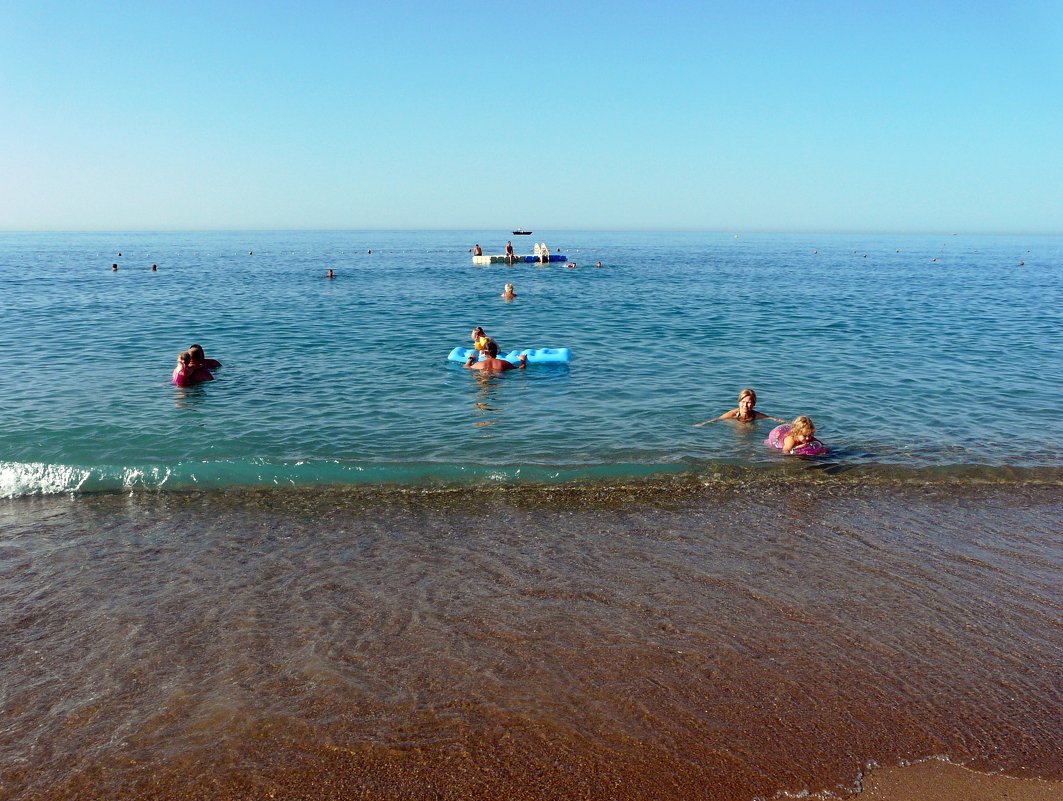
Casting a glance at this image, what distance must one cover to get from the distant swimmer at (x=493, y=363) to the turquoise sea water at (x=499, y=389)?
0.43 m

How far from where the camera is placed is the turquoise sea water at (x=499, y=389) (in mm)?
10484

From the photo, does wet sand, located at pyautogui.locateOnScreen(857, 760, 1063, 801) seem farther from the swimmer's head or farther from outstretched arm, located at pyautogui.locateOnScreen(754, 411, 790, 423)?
outstretched arm, located at pyautogui.locateOnScreen(754, 411, 790, 423)

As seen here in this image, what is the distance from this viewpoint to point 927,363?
18281 mm

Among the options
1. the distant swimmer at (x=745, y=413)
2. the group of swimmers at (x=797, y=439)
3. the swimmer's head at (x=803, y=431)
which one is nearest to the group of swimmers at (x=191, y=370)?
the distant swimmer at (x=745, y=413)

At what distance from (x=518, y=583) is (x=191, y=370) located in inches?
421

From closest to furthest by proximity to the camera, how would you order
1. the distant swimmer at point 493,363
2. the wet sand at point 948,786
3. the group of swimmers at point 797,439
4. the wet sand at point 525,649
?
the wet sand at point 948,786 < the wet sand at point 525,649 < the group of swimmers at point 797,439 < the distant swimmer at point 493,363

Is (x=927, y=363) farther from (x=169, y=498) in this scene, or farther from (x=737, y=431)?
(x=169, y=498)

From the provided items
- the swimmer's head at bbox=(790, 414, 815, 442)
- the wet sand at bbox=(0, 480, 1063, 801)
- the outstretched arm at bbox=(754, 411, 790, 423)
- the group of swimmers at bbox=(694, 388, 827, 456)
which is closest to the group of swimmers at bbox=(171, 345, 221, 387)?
the wet sand at bbox=(0, 480, 1063, 801)

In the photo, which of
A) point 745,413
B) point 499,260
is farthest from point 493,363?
point 499,260

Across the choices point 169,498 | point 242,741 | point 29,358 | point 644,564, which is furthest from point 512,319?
point 242,741

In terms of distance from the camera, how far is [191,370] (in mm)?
14914

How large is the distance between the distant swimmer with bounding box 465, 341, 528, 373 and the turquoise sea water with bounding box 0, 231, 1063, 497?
0.43 metres

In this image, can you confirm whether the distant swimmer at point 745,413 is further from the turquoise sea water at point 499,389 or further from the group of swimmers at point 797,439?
the group of swimmers at point 797,439

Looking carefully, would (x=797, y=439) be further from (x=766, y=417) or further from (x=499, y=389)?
(x=499, y=389)
